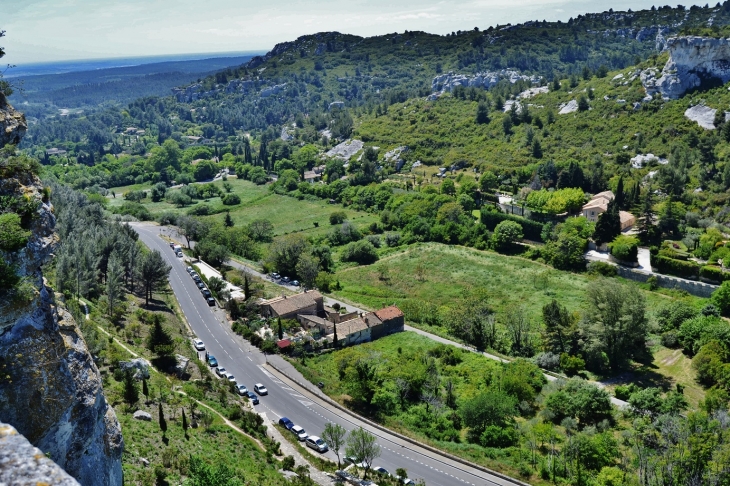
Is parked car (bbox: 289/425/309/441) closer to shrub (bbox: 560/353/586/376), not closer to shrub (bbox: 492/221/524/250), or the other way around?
shrub (bbox: 560/353/586/376)

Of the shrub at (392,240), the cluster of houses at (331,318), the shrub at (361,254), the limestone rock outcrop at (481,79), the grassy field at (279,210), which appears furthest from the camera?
the limestone rock outcrop at (481,79)

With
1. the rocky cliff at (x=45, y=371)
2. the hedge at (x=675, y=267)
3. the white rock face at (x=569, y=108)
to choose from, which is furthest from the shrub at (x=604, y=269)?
the white rock face at (x=569, y=108)

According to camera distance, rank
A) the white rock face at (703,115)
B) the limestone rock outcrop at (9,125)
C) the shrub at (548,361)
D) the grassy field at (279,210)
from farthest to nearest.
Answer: the white rock face at (703,115) < the grassy field at (279,210) < the shrub at (548,361) < the limestone rock outcrop at (9,125)

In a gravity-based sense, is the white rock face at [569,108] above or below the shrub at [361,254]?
above

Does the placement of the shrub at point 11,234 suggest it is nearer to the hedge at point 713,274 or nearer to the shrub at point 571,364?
the shrub at point 571,364

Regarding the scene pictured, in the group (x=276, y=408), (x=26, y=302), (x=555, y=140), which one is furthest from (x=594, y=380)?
(x=555, y=140)

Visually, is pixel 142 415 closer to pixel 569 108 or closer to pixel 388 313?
pixel 388 313

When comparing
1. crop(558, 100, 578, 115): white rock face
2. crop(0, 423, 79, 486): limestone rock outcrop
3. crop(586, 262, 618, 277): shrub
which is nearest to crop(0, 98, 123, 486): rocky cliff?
crop(0, 423, 79, 486): limestone rock outcrop

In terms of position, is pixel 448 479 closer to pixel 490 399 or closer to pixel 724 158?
pixel 490 399
